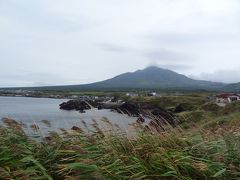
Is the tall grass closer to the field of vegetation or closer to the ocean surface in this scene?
the field of vegetation

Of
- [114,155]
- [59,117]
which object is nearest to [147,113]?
[114,155]

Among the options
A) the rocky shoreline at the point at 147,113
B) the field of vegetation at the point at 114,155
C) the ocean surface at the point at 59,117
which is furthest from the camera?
the rocky shoreline at the point at 147,113

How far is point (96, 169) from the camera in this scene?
18.5 feet

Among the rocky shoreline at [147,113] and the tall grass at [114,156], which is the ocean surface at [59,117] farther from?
the tall grass at [114,156]

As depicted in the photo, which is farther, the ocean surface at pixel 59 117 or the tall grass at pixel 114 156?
the ocean surface at pixel 59 117

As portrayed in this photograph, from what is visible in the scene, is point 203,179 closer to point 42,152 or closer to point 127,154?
point 127,154

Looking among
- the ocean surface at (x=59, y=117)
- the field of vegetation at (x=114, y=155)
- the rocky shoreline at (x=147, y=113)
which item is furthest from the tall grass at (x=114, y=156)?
the rocky shoreline at (x=147, y=113)

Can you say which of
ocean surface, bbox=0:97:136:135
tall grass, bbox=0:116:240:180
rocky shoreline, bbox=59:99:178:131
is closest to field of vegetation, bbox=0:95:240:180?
tall grass, bbox=0:116:240:180

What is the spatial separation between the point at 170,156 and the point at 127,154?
0.65 metres

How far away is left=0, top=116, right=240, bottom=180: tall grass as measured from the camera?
5.79 metres

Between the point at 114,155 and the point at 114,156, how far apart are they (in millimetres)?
47

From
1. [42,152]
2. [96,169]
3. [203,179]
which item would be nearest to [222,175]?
[203,179]

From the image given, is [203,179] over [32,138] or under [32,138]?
under

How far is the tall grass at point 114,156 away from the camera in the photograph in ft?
19.0
